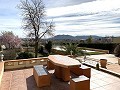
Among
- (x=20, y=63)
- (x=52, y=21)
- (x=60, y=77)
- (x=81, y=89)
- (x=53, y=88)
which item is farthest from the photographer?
(x=52, y=21)

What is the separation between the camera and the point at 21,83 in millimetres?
7391

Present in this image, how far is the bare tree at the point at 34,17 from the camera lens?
20.1m

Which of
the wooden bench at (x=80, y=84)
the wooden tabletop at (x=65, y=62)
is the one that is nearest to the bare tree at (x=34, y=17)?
the wooden tabletop at (x=65, y=62)

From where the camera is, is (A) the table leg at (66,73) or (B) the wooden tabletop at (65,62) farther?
(A) the table leg at (66,73)

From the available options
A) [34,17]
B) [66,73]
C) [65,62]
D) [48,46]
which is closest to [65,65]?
[65,62]

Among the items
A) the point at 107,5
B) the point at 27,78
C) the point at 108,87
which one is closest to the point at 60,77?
the point at 27,78

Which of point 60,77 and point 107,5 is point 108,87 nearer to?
point 60,77

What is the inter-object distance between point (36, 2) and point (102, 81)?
52.3 ft

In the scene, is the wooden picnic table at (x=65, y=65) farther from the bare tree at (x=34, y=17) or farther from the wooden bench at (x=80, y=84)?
the bare tree at (x=34, y=17)

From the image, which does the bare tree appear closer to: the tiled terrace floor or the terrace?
the terrace

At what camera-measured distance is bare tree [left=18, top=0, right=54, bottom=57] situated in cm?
2009

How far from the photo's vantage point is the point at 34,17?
2030cm

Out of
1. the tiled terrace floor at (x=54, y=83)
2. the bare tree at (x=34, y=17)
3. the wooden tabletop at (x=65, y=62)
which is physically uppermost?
the bare tree at (x=34, y=17)

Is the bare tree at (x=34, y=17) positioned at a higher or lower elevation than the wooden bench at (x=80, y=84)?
higher
